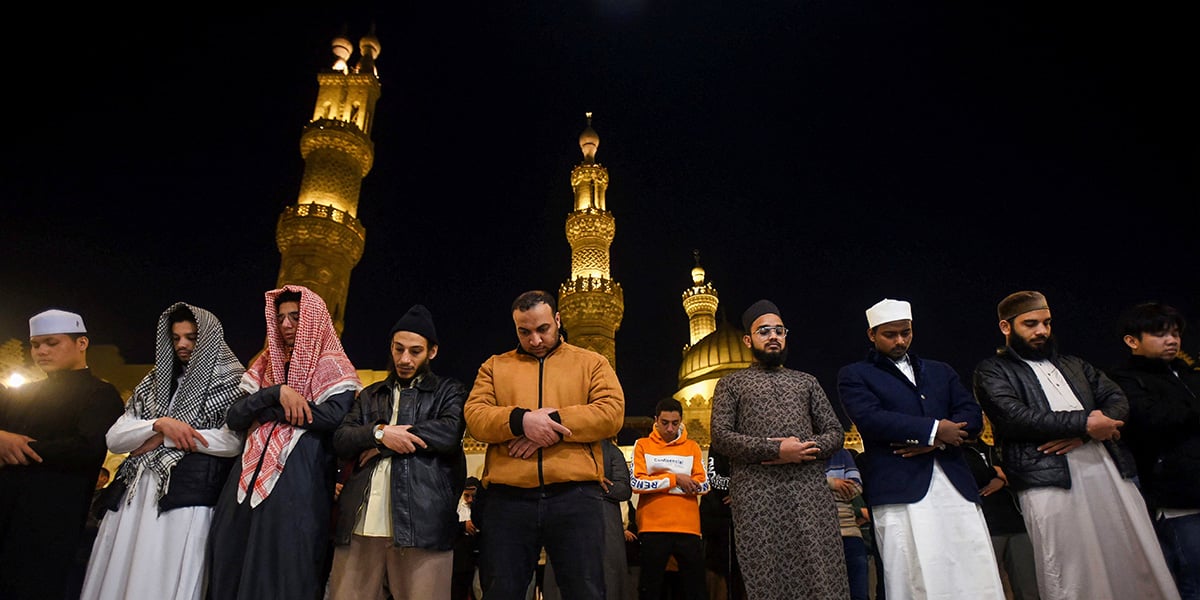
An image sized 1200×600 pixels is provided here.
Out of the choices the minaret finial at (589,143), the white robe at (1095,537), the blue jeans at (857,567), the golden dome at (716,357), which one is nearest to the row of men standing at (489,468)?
the white robe at (1095,537)

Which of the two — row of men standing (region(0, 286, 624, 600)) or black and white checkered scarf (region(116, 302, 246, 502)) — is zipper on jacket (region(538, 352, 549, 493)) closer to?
row of men standing (region(0, 286, 624, 600))

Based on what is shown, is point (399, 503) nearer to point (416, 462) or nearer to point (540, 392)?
point (416, 462)

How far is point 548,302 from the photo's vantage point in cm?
286

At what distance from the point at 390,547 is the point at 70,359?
1.77m

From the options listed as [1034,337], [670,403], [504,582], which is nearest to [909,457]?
[1034,337]

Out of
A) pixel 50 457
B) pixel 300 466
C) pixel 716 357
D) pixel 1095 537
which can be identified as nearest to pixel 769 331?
pixel 1095 537

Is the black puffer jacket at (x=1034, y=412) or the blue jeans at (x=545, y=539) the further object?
the black puffer jacket at (x=1034, y=412)

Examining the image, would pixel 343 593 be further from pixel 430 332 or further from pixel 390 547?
pixel 430 332

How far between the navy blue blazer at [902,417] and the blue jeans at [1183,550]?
765 mm

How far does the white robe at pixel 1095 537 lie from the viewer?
104 inches

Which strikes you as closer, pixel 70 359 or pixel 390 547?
pixel 390 547

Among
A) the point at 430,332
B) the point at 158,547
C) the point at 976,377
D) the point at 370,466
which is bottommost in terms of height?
the point at 158,547

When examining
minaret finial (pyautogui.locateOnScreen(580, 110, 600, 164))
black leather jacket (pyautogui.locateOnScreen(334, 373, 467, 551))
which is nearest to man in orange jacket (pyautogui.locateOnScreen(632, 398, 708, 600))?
black leather jacket (pyautogui.locateOnScreen(334, 373, 467, 551))

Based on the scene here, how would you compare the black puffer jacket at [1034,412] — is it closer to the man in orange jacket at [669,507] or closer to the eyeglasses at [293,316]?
the man in orange jacket at [669,507]
